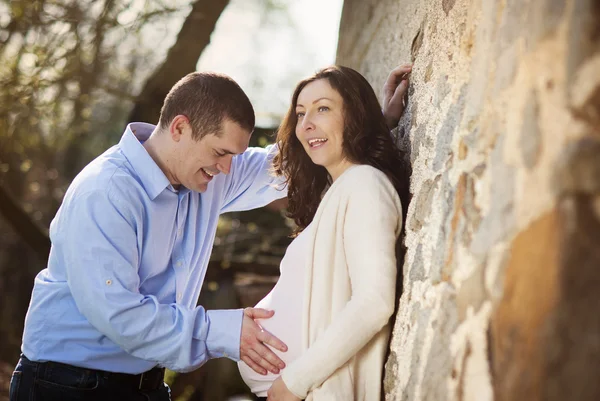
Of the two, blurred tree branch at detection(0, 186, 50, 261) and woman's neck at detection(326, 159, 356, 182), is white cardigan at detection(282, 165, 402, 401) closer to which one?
woman's neck at detection(326, 159, 356, 182)

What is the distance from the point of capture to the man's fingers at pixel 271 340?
7.25ft

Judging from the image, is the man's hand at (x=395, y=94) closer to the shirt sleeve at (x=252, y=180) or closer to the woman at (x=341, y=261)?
the woman at (x=341, y=261)

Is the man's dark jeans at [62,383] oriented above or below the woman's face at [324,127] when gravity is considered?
below

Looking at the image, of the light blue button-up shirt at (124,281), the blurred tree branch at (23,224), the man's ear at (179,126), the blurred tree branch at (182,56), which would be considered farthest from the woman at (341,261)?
the blurred tree branch at (23,224)

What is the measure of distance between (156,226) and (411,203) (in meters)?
1.00

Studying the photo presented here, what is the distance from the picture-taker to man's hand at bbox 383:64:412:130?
8.12 feet

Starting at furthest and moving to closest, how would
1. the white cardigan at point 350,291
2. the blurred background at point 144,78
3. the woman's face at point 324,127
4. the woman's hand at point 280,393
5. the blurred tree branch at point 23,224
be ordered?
1. the blurred tree branch at point 23,224
2. the blurred background at point 144,78
3. the woman's face at point 324,127
4. the woman's hand at point 280,393
5. the white cardigan at point 350,291

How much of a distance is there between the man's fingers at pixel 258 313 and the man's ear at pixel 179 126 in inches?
30.9

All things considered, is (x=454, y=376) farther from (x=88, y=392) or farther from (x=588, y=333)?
(x=88, y=392)

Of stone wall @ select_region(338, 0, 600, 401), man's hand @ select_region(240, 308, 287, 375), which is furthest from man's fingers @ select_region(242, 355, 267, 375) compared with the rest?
stone wall @ select_region(338, 0, 600, 401)

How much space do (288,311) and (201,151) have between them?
76 centimetres

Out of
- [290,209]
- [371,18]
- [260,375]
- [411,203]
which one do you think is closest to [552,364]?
[411,203]

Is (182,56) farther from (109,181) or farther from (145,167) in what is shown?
(109,181)

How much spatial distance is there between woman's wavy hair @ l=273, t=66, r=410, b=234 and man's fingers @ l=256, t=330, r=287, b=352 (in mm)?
595
